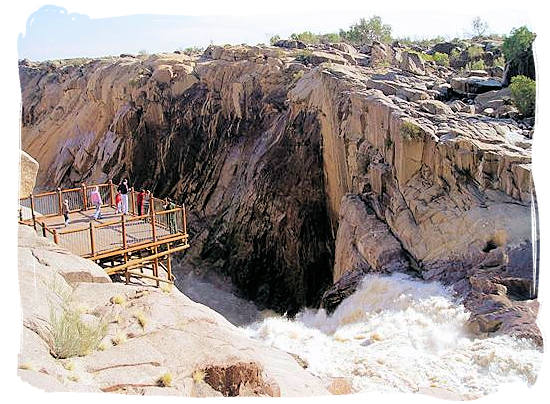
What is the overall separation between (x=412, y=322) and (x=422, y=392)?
3.40 metres

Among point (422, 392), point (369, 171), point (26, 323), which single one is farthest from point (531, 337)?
point (369, 171)

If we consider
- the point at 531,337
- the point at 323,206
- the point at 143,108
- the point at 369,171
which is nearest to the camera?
the point at 531,337

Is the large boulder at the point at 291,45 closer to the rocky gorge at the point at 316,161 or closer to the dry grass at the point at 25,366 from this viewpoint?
the rocky gorge at the point at 316,161

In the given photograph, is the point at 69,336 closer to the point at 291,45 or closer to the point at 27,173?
the point at 27,173

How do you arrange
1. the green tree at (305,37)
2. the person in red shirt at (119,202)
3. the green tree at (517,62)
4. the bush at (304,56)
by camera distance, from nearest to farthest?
the person in red shirt at (119,202) < the green tree at (517,62) < the bush at (304,56) < the green tree at (305,37)

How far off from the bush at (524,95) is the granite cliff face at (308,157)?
0.47m

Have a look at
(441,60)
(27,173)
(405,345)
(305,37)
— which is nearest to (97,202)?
(27,173)

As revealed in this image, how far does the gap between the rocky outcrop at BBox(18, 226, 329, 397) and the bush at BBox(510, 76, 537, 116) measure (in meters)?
7.99

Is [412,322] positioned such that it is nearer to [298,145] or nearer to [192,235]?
[298,145]

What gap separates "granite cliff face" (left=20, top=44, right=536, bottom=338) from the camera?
10.3 meters

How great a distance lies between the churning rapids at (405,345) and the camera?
217 inches

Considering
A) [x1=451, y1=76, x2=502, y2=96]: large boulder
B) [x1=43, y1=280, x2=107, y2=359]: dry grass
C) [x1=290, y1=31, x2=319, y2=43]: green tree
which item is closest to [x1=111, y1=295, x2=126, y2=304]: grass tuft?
[x1=43, y1=280, x2=107, y2=359]: dry grass

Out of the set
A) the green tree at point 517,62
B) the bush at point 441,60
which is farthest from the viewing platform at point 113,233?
the bush at point 441,60

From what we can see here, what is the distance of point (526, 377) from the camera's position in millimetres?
4898
